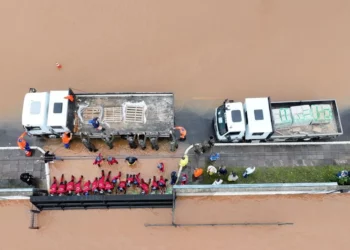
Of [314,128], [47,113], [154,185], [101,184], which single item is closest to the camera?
[101,184]

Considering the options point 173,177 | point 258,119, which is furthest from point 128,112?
point 258,119

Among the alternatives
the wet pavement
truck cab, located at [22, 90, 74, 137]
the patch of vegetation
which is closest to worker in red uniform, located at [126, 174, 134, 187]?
the wet pavement

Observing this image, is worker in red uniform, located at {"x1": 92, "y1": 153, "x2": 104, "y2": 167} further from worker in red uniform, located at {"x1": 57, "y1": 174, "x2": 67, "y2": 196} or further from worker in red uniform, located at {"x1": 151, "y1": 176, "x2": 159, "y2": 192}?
worker in red uniform, located at {"x1": 151, "y1": 176, "x2": 159, "y2": 192}

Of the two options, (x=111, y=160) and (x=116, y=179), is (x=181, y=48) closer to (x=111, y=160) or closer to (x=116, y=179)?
(x=111, y=160)

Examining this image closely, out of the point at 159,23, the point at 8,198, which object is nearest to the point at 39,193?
the point at 8,198

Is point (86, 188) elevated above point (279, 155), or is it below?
below

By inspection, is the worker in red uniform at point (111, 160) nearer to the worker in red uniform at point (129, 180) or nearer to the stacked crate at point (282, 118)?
the worker in red uniform at point (129, 180)

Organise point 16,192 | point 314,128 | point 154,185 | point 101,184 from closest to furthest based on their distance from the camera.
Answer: point 16,192
point 101,184
point 154,185
point 314,128

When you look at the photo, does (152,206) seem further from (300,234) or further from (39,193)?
(300,234)
